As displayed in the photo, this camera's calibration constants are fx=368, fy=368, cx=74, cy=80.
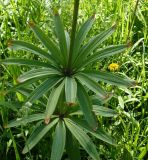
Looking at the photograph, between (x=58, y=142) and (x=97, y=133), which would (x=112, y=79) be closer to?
(x=97, y=133)

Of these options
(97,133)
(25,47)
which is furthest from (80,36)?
(97,133)

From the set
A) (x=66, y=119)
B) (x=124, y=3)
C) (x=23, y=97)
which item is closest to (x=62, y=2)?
(x=124, y=3)

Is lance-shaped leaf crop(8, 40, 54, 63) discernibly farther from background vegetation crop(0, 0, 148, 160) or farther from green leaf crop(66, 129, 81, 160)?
green leaf crop(66, 129, 81, 160)

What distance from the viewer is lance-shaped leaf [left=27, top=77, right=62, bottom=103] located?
1.76m

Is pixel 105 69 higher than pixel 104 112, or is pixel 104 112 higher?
pixel 105 69

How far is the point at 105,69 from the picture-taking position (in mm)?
2607

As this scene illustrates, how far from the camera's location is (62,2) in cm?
271

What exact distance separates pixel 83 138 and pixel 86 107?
18 centimetres

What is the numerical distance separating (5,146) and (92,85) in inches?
26.6

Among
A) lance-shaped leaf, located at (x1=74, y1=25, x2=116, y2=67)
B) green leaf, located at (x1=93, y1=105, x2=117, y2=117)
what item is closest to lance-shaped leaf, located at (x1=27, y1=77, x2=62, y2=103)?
lance-shaped leaf, located at (x1=74, y1=25, x2=116, y2=67)

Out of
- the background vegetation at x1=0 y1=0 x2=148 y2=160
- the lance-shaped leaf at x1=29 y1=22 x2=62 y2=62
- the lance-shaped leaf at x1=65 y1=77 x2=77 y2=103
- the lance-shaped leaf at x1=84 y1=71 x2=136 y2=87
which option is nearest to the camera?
the lance-shaped leaf at x1=65 y1=77 x2=77 y2=103

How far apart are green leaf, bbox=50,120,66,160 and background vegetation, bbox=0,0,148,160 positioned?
7.2 inches

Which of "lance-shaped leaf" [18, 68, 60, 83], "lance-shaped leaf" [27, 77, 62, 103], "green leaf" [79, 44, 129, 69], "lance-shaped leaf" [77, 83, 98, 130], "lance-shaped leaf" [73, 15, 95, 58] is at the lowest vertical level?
"lance-shaped leaf" [77, 83, 98, 130]

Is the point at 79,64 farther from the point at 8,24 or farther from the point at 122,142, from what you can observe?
the point at 8,24
